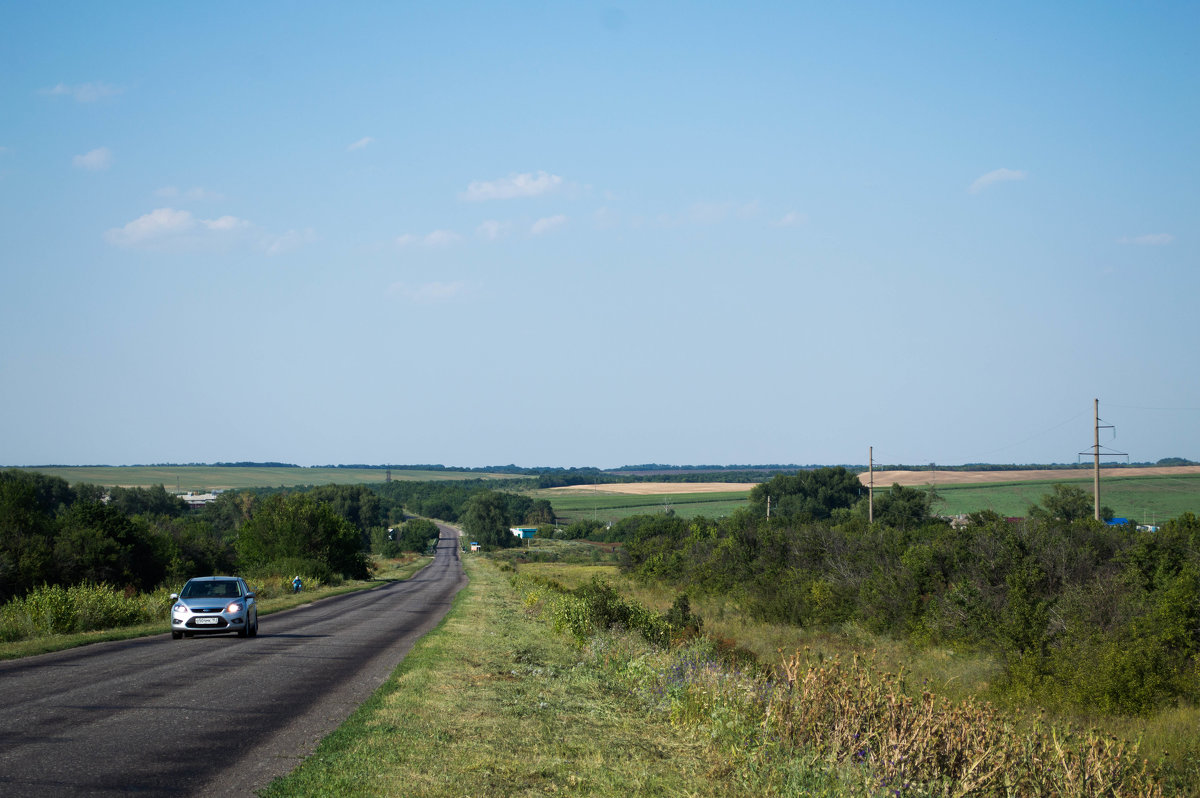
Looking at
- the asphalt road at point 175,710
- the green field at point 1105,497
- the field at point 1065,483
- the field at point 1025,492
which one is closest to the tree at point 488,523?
the field at point 1025,492

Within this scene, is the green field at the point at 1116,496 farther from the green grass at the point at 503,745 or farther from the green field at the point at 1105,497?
the green grass at the point at 503,745

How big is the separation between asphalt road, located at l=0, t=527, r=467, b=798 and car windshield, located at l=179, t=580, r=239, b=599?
1.20 metres

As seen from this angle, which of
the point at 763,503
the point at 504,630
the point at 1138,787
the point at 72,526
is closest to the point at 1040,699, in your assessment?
the point at 504,630

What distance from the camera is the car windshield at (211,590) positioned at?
903 inches

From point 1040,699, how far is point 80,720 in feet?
79.8

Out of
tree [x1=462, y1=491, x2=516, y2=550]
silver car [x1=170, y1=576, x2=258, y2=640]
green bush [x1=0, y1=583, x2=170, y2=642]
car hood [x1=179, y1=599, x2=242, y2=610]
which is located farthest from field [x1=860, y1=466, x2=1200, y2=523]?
green bush [x1=0, y1=583, x2=170, y2=642]

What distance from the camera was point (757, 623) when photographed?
152 feet

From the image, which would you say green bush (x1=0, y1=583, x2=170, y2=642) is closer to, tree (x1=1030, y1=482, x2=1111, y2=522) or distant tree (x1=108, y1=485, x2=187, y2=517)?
tree (x1=1030, y1=482, x2=1111, y2=522)

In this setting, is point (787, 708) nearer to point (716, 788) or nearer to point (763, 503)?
point (716, 788)

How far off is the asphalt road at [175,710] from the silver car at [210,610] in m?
0.43

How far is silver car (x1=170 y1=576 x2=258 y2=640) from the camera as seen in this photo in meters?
22.2

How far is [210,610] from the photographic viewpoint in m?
22.3

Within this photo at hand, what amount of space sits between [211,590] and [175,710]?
12.7 m

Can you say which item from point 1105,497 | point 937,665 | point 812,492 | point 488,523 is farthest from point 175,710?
point 488,523
